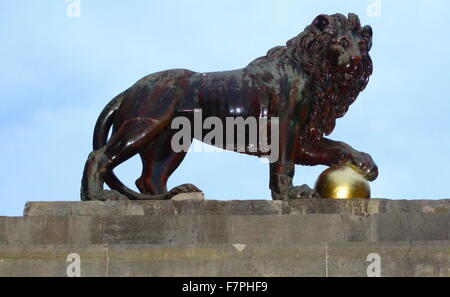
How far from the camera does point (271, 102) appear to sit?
672 inches

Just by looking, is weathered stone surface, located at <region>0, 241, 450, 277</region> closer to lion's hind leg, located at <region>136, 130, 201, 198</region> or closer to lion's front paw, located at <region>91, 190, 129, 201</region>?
lion's front paw, located at <region>91, 190, 129, 201</region>

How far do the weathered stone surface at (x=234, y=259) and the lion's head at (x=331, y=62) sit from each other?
3.40 meters

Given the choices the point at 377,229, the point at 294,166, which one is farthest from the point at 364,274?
the point at 294,166

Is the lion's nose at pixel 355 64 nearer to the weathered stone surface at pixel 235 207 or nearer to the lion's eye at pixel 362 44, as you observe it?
the lion's eye at pixel 362 44

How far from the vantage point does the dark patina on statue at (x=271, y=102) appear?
55.9 feet

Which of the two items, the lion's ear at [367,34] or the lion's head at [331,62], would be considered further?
the lion's ear at [367,34]

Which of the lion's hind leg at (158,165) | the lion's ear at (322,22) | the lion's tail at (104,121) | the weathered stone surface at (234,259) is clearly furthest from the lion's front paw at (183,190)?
the lion's ear at (322,22)

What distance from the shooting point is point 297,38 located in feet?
57.8

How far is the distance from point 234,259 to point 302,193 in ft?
7.37
